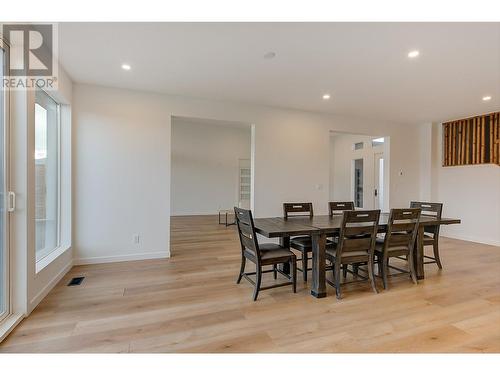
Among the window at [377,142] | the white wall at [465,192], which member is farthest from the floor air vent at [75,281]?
the window at [377,142]

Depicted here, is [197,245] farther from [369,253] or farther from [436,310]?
[436,310]

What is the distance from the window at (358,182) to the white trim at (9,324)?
8386 millimetres

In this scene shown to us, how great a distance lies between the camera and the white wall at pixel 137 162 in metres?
3.82

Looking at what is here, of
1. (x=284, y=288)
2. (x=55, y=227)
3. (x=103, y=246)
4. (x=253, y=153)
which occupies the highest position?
(x=253, y=153)

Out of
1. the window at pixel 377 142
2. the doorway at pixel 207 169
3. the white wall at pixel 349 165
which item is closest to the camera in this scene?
the window at pixel 377 142

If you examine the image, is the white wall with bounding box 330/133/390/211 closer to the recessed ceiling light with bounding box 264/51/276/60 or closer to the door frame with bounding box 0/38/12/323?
the recessed ceiling light with bounding box 264/51/276/60

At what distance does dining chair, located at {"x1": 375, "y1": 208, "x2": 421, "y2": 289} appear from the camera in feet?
9.82

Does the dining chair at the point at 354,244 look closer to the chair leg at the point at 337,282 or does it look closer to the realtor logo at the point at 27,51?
the chair leg at the point at 337,282

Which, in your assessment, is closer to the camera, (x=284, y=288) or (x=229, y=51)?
(x=229, y=51)

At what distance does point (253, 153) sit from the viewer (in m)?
4.89

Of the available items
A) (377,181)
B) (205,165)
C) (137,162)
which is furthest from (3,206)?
(377,181)

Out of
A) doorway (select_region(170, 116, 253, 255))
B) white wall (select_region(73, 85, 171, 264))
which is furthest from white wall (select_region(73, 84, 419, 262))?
doorway (select_region(170, 116, 253, 255))

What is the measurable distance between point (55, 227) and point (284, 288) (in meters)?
3.13

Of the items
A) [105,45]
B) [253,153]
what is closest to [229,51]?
[105,45]
